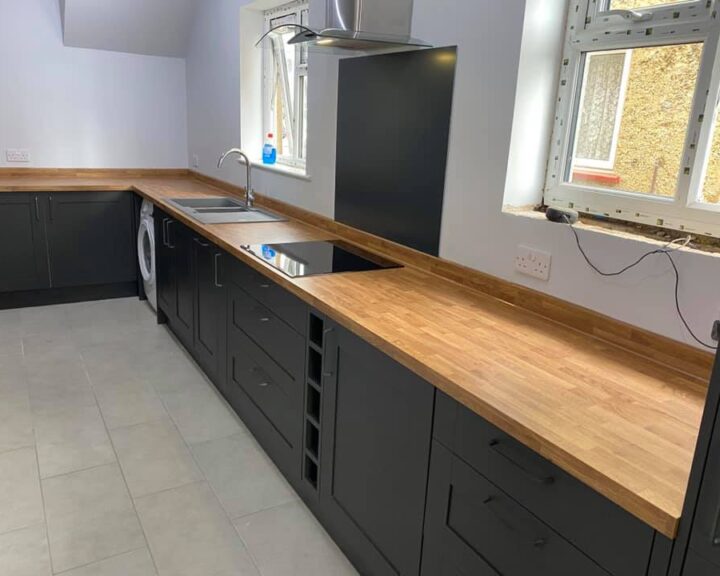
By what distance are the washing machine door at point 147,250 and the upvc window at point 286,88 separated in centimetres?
101

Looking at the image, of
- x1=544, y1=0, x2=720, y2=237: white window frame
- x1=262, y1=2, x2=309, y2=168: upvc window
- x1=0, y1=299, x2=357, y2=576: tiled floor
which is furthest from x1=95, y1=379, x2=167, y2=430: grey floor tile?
x1=544, y1=0, x2=720, y2=237: white window frame

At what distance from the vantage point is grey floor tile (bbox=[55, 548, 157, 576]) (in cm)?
183

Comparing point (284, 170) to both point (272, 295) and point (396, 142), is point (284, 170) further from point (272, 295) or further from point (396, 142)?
point (272, 295)

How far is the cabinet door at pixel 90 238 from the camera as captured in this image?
13.7ft

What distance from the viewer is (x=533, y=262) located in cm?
186

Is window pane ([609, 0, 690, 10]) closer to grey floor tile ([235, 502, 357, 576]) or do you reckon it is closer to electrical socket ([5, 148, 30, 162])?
grey floor tile ([235, 502, 357, 576])

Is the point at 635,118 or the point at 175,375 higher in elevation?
the point at 635,118

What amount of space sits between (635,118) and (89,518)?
2.24 m

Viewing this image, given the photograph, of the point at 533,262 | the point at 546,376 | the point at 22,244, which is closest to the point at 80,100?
the point at 22,244

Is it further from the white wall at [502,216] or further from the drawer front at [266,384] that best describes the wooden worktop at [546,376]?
the drawer front at [266,384]

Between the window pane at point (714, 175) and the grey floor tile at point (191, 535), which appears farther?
the grey floor tile at point (191, 535)

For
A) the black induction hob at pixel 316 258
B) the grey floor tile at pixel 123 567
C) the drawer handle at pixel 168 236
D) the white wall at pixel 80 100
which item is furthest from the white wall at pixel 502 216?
the white wall at pixel 80 100

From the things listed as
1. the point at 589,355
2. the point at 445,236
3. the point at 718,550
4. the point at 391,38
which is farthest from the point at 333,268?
the point at 718,550

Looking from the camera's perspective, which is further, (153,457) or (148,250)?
(148,250)
